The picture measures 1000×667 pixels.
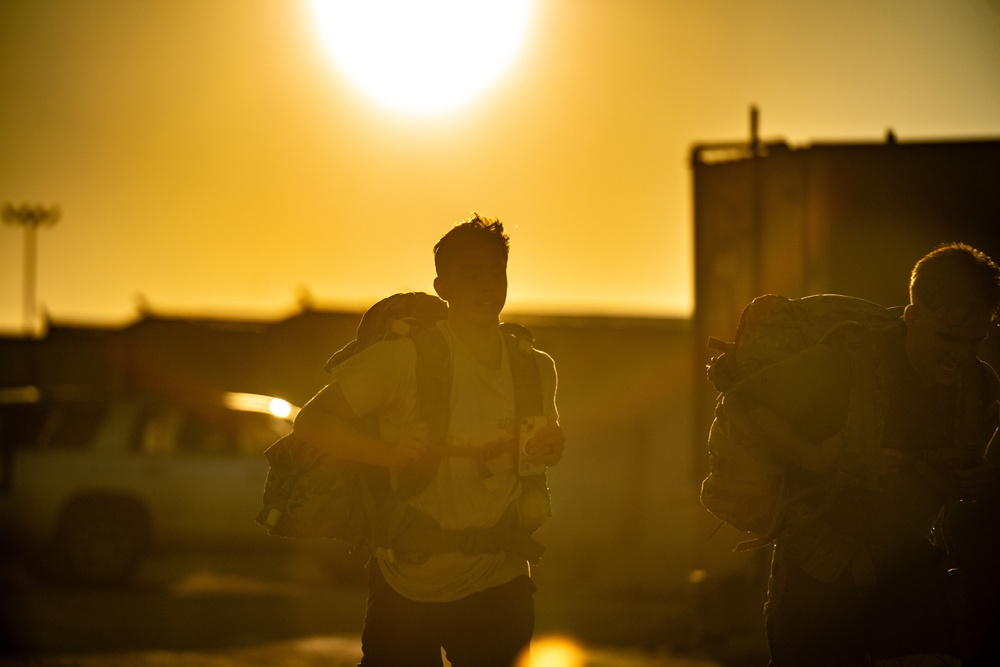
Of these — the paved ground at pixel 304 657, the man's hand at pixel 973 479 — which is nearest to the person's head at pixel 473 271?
the man's hand at pixel 973 479

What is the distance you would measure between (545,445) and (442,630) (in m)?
0.65

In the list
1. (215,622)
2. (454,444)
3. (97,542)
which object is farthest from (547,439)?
(97,542)

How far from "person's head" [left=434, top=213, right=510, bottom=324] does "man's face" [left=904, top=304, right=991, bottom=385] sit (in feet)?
4.17

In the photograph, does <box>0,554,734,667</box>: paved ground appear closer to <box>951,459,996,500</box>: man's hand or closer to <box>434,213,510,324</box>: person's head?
<box>434,213,510,324</box>: person's head

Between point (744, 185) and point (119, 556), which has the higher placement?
point (744, 185)

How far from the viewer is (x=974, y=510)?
7082 millimetres

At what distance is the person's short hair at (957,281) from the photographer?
3.99 meters

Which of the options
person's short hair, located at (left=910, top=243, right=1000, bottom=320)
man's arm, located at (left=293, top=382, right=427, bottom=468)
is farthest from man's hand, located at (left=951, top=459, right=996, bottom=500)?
man's arm, located at (left=293, top=382, right=427, bottom=468)

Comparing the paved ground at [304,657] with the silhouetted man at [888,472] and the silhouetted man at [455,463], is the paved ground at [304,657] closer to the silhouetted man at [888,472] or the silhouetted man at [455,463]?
the silhouetted man at [455,463]

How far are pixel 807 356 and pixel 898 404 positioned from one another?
32 cm

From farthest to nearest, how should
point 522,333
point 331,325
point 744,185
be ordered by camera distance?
1. point 331,325
2. point 744,185
3. point 522,333

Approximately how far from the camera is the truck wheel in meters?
14.4

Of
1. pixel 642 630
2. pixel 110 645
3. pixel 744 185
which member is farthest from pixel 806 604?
pixel 642 630

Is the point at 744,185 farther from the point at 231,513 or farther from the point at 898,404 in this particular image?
the point at 231,513
